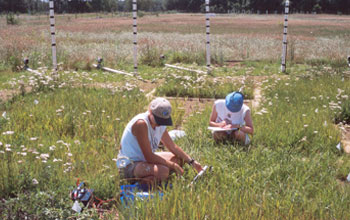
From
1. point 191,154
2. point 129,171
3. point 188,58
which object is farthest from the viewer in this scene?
point 188,58

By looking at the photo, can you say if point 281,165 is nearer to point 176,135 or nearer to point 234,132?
point 234,132

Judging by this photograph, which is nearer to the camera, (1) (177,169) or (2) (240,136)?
(1) (177,169)

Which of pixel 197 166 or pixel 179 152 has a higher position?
pixel 179 152

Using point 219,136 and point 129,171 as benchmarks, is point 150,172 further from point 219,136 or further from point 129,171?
point 219,136

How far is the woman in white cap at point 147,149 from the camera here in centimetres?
352

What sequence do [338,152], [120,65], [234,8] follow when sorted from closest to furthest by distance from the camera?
1. [338,152]
2. [120,65]
3. [234,8]

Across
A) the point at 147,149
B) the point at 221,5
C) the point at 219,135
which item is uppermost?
the point at 221,5

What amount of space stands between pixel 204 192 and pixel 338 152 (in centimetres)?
245

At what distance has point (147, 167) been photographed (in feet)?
11.9

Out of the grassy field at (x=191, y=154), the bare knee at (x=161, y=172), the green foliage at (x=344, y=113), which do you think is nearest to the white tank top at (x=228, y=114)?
the grassy field at (x=191, y=154)

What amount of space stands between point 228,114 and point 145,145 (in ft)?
5.37

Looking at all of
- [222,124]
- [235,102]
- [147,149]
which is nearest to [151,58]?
[222,124]

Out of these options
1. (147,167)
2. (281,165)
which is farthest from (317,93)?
(147,167)

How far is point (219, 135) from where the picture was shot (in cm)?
484
